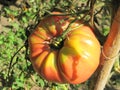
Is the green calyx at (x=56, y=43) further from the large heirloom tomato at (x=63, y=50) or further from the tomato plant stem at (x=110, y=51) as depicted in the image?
the tomato plant stem at (x=110, y=51)

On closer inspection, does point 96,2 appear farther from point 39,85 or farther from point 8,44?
point 8,44

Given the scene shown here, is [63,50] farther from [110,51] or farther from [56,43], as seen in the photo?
[110,51]

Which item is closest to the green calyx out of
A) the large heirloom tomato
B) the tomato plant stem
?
the large heirloom tomato

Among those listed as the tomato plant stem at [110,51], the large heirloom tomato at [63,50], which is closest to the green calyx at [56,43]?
the large heirloom tomato at [63,50]

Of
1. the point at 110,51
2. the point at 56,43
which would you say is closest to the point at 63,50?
the point at 56,43

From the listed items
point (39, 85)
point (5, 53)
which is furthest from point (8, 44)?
point (39, 85)

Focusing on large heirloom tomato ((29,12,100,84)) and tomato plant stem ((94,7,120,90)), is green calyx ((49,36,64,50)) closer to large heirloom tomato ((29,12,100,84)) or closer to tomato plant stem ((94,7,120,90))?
large heirloom tomato ((29,12,100,84))
